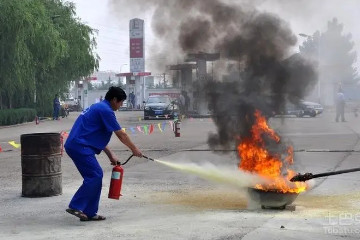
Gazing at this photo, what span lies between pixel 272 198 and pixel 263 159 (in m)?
0.71

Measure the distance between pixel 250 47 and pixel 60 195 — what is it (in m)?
3.80

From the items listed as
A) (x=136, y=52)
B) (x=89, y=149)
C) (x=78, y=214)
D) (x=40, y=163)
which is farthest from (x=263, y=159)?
(x=136, y=52)

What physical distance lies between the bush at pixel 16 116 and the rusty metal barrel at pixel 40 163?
23.7m

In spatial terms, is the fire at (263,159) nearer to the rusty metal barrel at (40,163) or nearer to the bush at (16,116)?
the rusty metal barrel at (40,163)

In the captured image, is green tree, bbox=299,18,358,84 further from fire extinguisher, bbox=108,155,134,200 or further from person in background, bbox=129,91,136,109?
person in background, bbox=129,91,136,109

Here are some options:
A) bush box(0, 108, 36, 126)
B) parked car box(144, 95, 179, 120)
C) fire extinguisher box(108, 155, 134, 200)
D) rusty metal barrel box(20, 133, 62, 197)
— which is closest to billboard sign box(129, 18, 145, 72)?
parked car box(144, 95, 179, 120)

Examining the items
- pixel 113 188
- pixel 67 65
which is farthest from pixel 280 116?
pixel 67 65

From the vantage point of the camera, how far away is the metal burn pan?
7.13 metres

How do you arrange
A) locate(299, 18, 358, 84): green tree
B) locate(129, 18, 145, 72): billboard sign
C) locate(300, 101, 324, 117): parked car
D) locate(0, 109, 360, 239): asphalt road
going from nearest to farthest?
locate(0, 109, 360, 239): asphalt road
locate(299, 18, 358, 84): green tree
locate(300, 101, 324, 117): parked car
locate(129, 18, 145, 72): billboard sign

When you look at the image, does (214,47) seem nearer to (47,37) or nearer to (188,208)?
(188,208)

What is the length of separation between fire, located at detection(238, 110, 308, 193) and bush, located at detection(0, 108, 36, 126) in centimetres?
2546

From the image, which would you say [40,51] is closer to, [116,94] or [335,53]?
[335,53]

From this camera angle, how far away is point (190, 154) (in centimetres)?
1467

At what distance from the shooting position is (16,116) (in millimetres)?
33000
